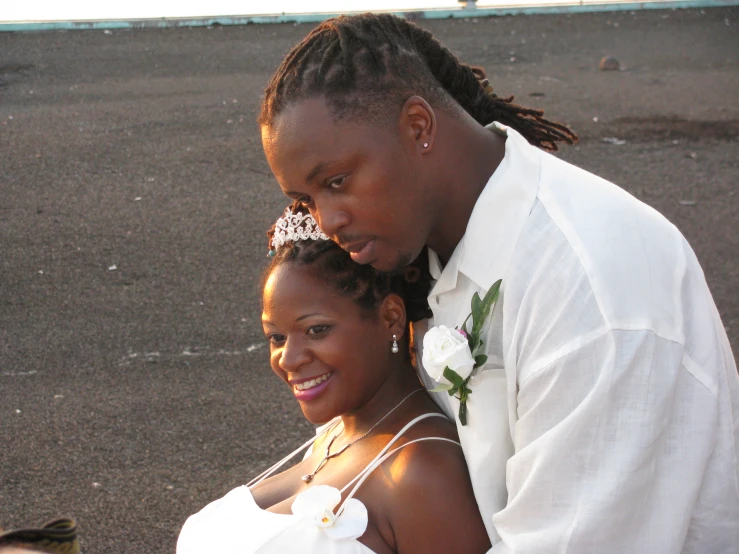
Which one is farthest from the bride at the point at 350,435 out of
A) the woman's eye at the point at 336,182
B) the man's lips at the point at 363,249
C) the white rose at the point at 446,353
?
the woman's eye at the point at 336,182

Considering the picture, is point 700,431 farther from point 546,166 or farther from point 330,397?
point 330,397

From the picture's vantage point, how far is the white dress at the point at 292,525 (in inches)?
94.3

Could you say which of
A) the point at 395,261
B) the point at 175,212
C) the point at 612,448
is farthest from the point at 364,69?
the point at 175,212

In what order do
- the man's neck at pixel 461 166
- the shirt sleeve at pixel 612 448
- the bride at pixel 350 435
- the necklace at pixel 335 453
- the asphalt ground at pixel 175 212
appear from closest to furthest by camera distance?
the shirt sleeve at pixel 612 448 < the man's neck at pixel 461 166 < the bride at pixel 350 435 < the necklace at pixel 335 453 < the asphalt ground at pixel 175 212

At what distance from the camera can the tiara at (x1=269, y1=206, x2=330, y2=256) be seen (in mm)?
2682

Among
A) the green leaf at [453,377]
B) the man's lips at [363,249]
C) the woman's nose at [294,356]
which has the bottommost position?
the woman's nose at [294,356]

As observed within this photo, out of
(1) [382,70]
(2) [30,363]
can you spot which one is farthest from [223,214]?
(1) [382,70]

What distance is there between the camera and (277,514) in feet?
8.45

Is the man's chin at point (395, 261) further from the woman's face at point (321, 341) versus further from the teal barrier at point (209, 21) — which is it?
the teal barrier at point (209, 21)

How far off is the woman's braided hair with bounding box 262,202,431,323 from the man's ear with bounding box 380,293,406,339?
0.02 meters

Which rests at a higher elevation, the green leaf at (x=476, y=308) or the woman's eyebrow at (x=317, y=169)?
the woman's eyebrow at (x=317, y=169)

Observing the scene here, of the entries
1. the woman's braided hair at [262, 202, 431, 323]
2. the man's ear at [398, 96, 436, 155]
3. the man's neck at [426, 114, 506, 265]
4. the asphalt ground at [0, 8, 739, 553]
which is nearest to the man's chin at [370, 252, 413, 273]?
the man's neck at [426, 114, 506, 265]

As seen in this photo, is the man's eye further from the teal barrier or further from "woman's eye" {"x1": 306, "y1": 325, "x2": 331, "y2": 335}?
the teal barrier

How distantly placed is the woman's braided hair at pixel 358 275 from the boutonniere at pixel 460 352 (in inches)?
→ 13.6
